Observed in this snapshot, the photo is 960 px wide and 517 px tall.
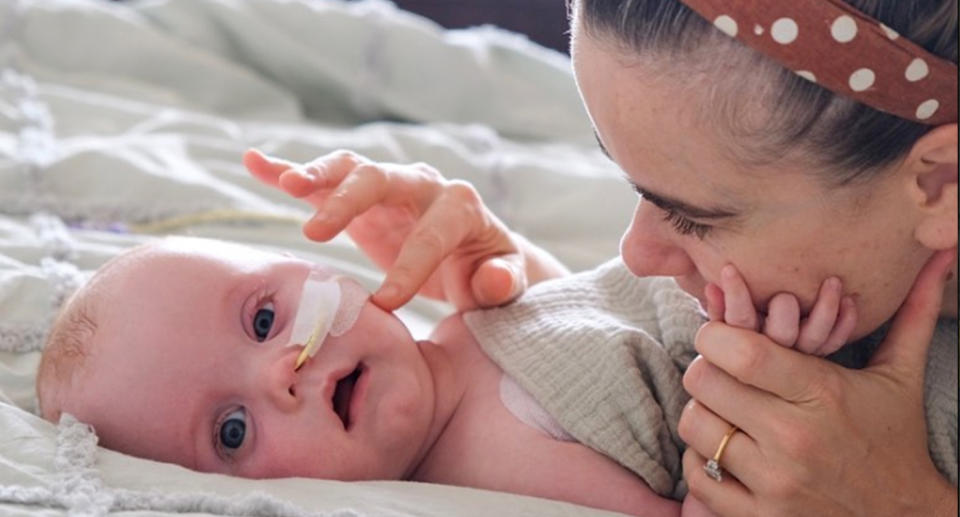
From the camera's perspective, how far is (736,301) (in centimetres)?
101

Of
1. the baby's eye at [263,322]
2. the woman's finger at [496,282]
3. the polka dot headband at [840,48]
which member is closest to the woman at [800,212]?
the polka dot headband at [840,48]

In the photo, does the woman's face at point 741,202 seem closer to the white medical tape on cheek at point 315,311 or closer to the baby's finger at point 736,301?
the baby's finger at point 736,301

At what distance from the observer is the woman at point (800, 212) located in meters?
0.86

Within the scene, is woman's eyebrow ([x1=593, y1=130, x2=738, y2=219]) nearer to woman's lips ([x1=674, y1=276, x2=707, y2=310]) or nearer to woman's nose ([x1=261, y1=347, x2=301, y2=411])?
woman's lips ([x1=674, y1=276, x2=707, y2=310])

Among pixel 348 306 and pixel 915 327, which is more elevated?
pixel 915 327

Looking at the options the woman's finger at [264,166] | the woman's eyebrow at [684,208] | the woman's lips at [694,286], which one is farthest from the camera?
the woman's finger at [264,166]

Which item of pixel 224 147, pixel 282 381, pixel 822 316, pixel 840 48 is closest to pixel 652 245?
pixel 822 316

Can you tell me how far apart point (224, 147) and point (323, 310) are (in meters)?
0.73

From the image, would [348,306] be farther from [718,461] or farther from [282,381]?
[718,461]

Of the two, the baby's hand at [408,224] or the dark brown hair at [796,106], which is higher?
the dark brown hair at [796,106]

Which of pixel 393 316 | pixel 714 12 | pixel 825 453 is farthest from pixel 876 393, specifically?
pixel 393 316

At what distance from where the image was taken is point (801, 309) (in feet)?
3.34

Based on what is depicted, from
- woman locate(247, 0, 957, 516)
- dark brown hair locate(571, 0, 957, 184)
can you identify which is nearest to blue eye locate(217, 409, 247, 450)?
woman locate(247, 0, 957, 516)

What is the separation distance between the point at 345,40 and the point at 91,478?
130 cm
